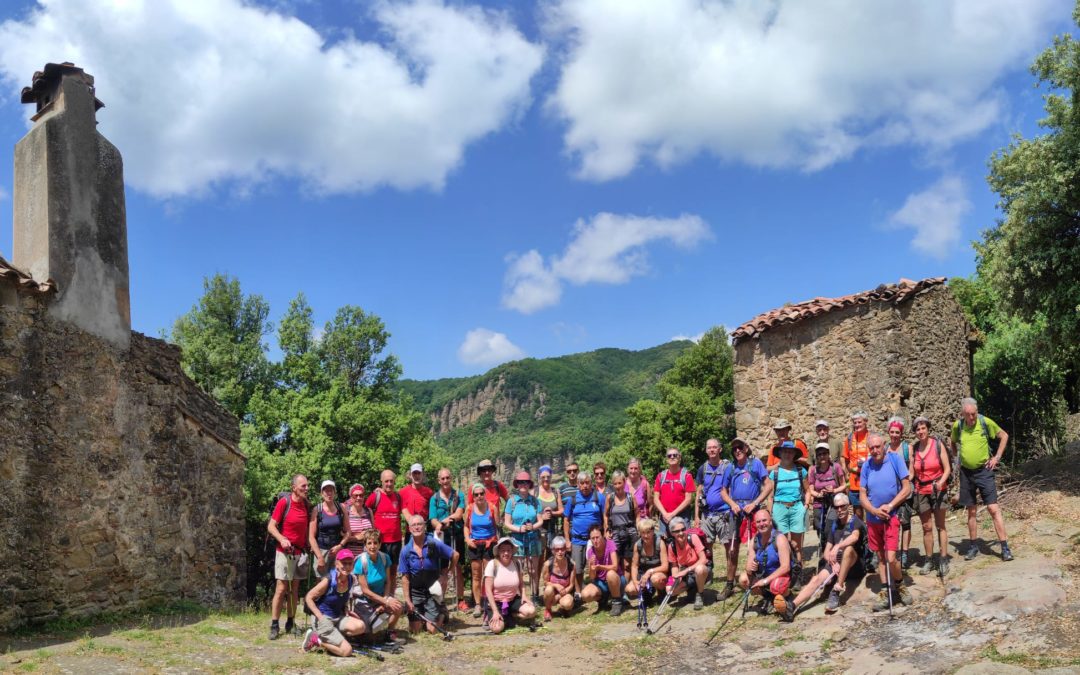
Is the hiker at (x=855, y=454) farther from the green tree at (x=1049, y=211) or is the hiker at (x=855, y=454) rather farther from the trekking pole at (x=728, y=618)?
the green tree at (x=1049, y=211)

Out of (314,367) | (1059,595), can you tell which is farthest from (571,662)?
(314,367)

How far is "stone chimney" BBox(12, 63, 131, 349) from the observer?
902 cm

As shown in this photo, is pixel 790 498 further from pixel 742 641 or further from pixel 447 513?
pixel 447 513

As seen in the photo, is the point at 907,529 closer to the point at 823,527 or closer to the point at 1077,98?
the point at 823,527

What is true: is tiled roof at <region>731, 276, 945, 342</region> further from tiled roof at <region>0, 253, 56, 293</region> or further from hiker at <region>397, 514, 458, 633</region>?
tiled roof at <region>0, 253, 56, 293</region>

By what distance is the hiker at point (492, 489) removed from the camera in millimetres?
9727

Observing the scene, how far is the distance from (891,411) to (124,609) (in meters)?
10.8

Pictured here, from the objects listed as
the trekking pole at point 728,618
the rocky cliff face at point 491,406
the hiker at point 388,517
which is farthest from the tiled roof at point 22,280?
the rocky cliff face at point 491,406

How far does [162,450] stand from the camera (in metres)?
10.1

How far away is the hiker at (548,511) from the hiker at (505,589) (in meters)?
0.78

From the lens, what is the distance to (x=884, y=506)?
317 inches

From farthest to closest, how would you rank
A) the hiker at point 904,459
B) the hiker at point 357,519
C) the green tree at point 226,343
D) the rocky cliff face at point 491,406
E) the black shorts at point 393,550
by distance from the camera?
the rocky cliff face at point 491,406 → the green tree at point 226,343 → the black shorts at point 393,550 → the hiker at point 357,519 → the hiker at point 904,459

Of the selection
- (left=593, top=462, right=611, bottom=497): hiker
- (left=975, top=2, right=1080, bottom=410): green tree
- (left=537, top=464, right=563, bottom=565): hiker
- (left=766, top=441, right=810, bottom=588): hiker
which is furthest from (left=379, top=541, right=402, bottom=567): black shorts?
(left=975, top=2, right=1080, bottom=410): green tree

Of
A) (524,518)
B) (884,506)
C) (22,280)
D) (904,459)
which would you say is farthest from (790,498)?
(22,280)
